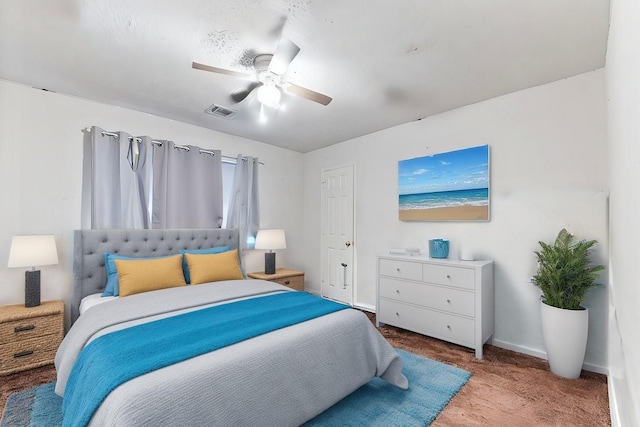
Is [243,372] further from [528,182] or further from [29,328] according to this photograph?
[528,182]

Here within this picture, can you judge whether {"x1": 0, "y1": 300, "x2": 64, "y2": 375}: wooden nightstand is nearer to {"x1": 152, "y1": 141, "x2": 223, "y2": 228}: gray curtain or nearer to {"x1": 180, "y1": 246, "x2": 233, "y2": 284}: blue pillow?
{"x1": 180, "y1": 246, "x2": 233, "y2": 284}: blue pillow

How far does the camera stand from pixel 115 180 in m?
3.09

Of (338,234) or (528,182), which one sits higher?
(528,182)

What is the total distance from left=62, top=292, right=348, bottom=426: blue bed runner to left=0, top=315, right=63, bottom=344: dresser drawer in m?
1.27

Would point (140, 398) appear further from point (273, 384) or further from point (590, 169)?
point (590, 169)

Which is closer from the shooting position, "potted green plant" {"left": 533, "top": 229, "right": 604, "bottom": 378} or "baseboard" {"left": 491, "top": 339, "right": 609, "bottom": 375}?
"potted green plant" {"left": 533, "top": 229, "right": 604, "bottom": 378}

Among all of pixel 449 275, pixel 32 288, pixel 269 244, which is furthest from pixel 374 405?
pixel 32 288

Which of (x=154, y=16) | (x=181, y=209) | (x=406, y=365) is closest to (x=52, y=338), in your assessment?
(x=181, y=209)

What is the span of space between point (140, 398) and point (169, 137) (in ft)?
10.0

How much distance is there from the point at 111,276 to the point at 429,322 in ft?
10.3

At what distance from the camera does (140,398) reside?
3.80 ft

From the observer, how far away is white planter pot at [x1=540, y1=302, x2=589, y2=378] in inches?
86.6

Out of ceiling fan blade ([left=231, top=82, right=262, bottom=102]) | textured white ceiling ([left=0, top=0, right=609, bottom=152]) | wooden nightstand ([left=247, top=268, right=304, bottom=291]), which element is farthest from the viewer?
wooden nightstand ([left=247, top=268, right=304, bottom=291])

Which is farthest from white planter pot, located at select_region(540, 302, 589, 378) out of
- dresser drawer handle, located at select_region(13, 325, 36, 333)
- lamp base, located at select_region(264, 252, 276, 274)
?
dresser drawer handle, located at select_region(13, 325, 36, 333)
